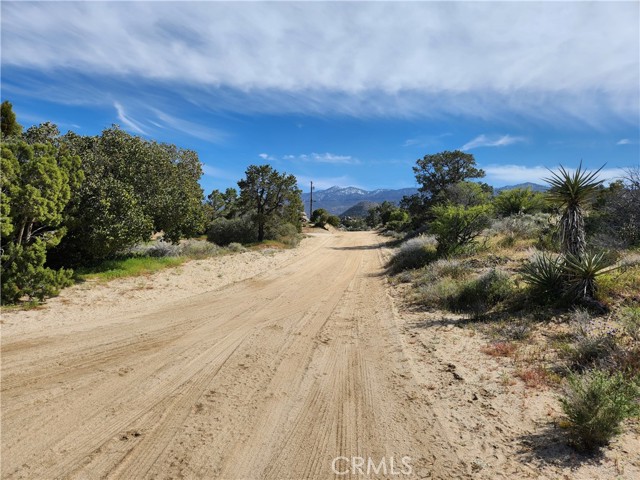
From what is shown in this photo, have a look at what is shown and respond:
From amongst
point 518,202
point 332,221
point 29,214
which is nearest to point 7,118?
point 29,214

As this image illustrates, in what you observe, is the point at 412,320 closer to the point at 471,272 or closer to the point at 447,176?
the point at 471,272

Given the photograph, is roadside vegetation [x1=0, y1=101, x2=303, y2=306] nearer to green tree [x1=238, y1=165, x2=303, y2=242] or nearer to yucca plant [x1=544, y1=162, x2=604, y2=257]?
green tree [x1=238, y1=165, x2=303, y2=242]

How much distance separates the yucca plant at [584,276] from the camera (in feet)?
25.9

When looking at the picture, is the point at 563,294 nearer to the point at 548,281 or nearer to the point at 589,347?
the point at 548,281

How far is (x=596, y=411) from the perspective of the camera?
380cm

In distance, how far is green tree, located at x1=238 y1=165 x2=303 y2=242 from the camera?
1126 inches

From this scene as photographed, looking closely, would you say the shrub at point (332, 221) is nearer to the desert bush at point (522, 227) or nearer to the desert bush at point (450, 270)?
the desert bush at point (522, 227)

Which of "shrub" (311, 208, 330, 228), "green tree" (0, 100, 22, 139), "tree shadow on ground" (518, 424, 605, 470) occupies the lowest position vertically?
"tree shadow on ground" (518, 424, 605, 470)

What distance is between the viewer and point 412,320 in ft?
29.0

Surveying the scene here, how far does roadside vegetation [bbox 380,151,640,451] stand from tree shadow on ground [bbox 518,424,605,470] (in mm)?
100

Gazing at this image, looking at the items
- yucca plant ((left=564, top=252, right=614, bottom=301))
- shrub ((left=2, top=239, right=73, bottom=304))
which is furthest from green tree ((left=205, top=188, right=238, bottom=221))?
yucca plant ((left=564, top=252, right=614, bottom=301))

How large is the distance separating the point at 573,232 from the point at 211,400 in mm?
9192

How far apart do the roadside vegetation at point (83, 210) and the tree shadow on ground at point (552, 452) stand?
11191 mm

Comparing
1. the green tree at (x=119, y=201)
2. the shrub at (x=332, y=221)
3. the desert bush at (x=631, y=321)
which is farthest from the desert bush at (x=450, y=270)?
the shrub at (x=332, y=221)
